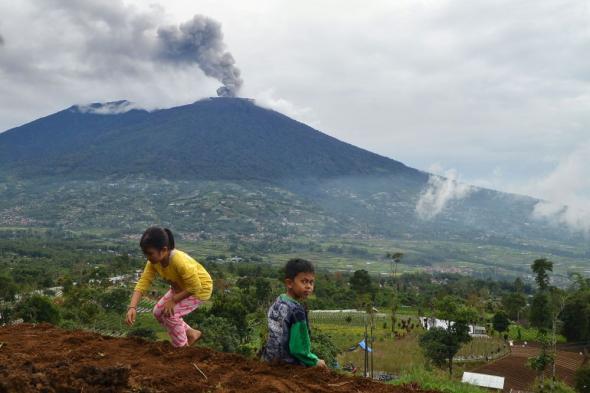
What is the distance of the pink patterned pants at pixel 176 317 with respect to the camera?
14.9ft

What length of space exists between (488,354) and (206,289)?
36.2m

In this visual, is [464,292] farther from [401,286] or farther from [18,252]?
[18,252]

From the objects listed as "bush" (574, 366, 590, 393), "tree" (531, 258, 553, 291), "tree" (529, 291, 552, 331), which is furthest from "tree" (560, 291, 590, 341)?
"bush" (574, 366, 590, 393)

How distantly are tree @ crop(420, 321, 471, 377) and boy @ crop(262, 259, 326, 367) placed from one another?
28098 millimetres

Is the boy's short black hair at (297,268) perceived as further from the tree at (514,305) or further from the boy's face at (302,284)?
the tree at (514,305)

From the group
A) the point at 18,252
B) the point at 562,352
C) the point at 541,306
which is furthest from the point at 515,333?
the point at 18,252

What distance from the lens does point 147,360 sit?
147 inches

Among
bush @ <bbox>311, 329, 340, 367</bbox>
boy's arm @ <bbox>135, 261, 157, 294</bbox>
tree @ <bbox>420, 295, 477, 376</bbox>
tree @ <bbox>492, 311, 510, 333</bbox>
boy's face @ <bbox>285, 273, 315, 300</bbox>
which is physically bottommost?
tree @ <bbox>492, 311, 510, 333</bbox>

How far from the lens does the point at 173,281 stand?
178 inches

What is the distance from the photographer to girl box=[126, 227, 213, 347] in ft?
14.0

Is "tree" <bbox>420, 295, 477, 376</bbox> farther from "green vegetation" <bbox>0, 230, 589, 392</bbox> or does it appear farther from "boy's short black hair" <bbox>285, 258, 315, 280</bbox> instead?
"boy's short black hair" <bbox>285, 258, 315, 280</bbox>

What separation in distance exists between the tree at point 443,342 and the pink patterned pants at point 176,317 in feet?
90.3

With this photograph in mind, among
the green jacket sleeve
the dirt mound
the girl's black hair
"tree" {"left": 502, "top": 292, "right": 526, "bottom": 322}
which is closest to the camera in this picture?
the dirt mound

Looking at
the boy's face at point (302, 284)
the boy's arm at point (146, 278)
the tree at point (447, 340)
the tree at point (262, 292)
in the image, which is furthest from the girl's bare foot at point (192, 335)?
the tree at point (262, 292)
